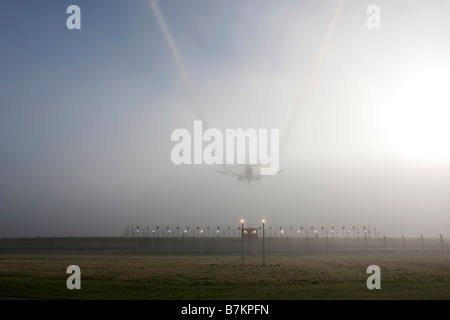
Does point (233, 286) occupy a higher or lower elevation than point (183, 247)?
higher

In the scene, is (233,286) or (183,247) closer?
(233,286)

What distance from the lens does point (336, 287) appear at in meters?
30.9

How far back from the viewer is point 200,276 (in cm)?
3888

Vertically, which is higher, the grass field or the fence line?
the grass field

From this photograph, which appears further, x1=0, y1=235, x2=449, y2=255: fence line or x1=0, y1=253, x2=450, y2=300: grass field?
x1=0, y1=235, x2=449, y2=255: fence line

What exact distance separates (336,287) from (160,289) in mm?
15931

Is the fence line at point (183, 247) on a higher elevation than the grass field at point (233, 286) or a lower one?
lower

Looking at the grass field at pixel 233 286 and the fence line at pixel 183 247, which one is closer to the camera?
the grass field at pixel 233 286
